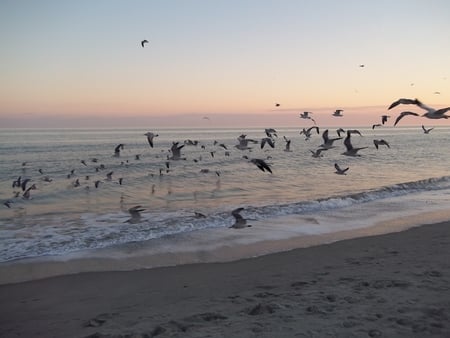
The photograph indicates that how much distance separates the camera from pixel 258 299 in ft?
25.1

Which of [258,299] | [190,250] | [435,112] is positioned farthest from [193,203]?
[258,299]

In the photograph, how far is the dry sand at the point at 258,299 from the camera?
621cm

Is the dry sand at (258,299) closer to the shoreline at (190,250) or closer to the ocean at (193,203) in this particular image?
the shoreline at (190,250)

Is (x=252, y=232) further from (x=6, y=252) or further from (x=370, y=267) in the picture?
(x=6, y=252)

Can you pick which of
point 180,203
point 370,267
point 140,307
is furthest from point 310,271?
point 180,203

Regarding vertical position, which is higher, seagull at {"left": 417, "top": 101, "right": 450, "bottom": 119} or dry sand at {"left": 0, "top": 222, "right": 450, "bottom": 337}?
seagull at {"left": 417, "top": 101, "right": 450, "bottom": 119}

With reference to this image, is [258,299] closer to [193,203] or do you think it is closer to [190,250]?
[190,250]

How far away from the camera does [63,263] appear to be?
437 inches

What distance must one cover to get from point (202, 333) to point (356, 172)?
2823 cm

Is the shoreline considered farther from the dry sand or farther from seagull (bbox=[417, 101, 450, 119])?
seagull (bbox=[417, 101, 450, 119])

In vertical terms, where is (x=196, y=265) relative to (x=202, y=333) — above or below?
below

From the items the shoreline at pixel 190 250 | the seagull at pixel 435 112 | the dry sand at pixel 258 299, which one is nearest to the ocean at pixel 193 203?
the shoreline at pixel 190 250

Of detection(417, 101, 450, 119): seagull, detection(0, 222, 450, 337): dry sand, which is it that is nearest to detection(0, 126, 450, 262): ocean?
detection(0, 222, 450, 337): dry sand

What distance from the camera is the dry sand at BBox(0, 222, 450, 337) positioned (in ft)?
20.4
